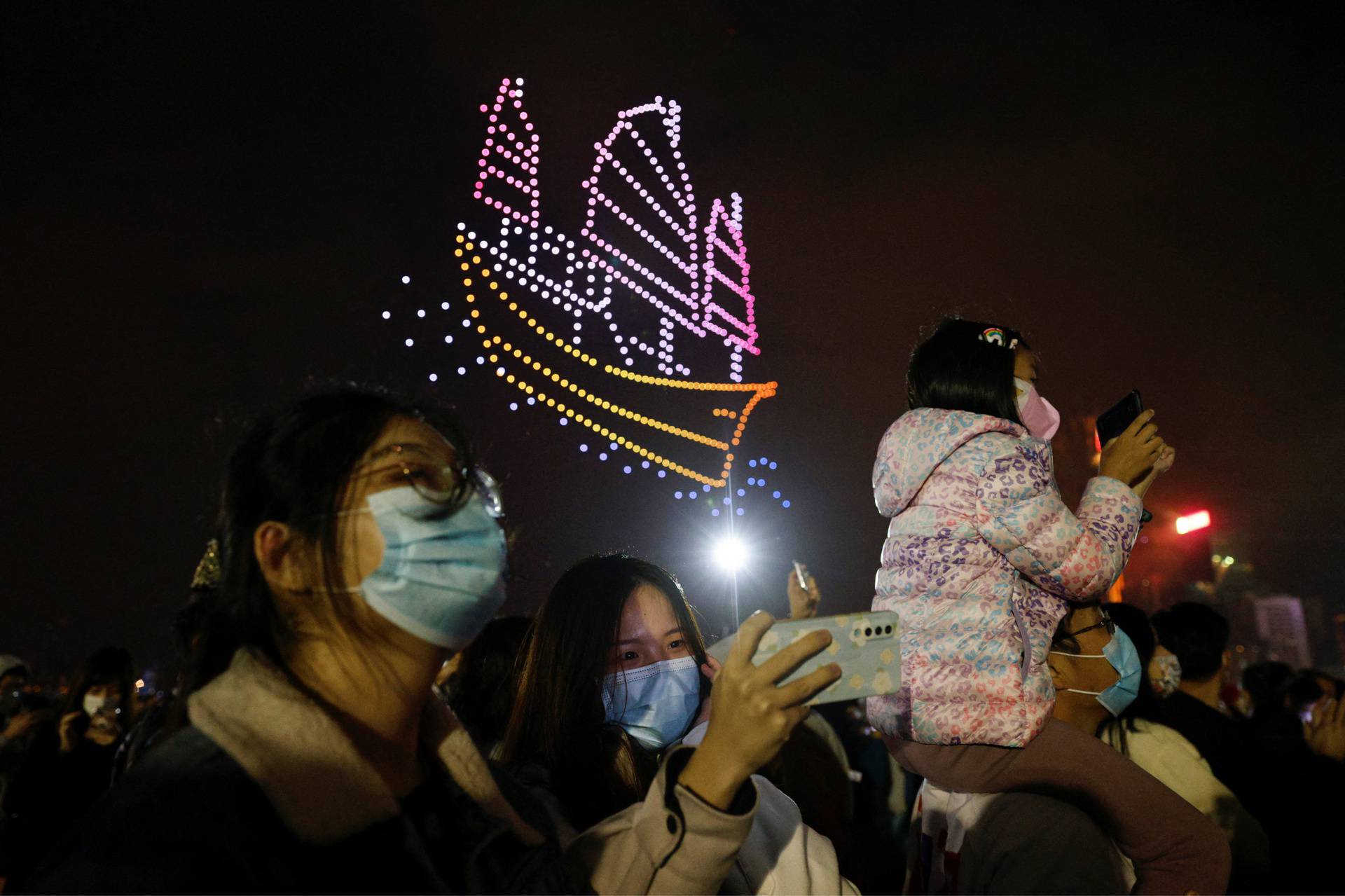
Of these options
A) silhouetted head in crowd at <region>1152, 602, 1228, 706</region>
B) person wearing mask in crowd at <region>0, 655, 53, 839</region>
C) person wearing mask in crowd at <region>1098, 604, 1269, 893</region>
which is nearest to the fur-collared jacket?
person wearing mask in crowd at <region>1098, 604, 1269, 893</region>

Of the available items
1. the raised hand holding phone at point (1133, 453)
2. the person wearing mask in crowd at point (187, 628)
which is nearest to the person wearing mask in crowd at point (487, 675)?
the person wearing mask in crowd at point (187, 628)

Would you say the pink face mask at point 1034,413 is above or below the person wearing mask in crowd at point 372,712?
above

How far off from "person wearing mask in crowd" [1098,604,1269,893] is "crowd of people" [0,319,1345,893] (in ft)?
0.05

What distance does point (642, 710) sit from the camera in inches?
127

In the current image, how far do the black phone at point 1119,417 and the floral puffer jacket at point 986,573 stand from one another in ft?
1.45

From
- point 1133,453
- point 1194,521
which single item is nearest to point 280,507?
point 1133,453

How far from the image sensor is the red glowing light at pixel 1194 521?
18.9m

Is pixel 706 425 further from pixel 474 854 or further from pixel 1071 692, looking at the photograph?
pixel 474 854

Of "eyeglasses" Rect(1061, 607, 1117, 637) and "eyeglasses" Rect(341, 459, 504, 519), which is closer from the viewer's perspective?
"eyeglasses" Rect(341, 459, 504, 519)

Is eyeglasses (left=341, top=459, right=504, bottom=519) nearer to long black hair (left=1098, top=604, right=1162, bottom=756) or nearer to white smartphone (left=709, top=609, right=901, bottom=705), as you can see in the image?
white smartphone (left=709, top=609, right=901, bottom=705)

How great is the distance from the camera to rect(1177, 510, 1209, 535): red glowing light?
18938 millimetres

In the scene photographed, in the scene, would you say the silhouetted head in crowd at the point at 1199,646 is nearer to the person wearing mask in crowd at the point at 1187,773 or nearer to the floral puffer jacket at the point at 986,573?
the person wearing mask in crowd at the point at 1187,773

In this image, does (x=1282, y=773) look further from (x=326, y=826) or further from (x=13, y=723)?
(x=13, y=723)

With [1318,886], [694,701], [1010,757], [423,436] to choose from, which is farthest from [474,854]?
[1318,886]
